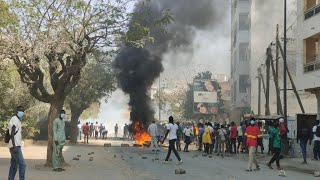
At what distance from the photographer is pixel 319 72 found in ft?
73.2

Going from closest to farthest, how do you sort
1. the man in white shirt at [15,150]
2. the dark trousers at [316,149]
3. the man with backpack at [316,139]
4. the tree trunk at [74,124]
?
the man in white shirt at [15,150]
the man with backpack at [316,139]
the dark trousers at [316,149]
the tree trunk at [74,124]

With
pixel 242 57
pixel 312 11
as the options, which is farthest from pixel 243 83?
pixel 312 11

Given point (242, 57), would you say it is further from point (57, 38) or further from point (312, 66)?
point (57, 38)

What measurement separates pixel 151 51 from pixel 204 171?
19.9 metres

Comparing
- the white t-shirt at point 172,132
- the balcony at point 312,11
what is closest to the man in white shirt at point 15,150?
the white t-shirt at point 172,132

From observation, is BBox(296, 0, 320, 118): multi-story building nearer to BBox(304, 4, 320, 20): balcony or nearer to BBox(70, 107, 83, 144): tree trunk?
BBox(304, 4, 320, 20): balcony

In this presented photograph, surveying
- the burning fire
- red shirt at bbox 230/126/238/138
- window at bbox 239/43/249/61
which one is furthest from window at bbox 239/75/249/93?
red shirt at bbox 230/126/238/138

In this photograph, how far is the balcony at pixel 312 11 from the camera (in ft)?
75.4

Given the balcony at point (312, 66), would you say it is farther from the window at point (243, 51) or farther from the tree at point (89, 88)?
the window at point (243, 51)

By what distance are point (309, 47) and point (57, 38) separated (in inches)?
641

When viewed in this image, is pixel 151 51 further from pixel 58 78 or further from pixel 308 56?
pixel 58 78

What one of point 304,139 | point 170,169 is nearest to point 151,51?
point 304,139

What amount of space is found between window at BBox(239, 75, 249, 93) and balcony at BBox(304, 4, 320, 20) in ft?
78.0

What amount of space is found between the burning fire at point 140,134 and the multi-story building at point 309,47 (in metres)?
10.1
